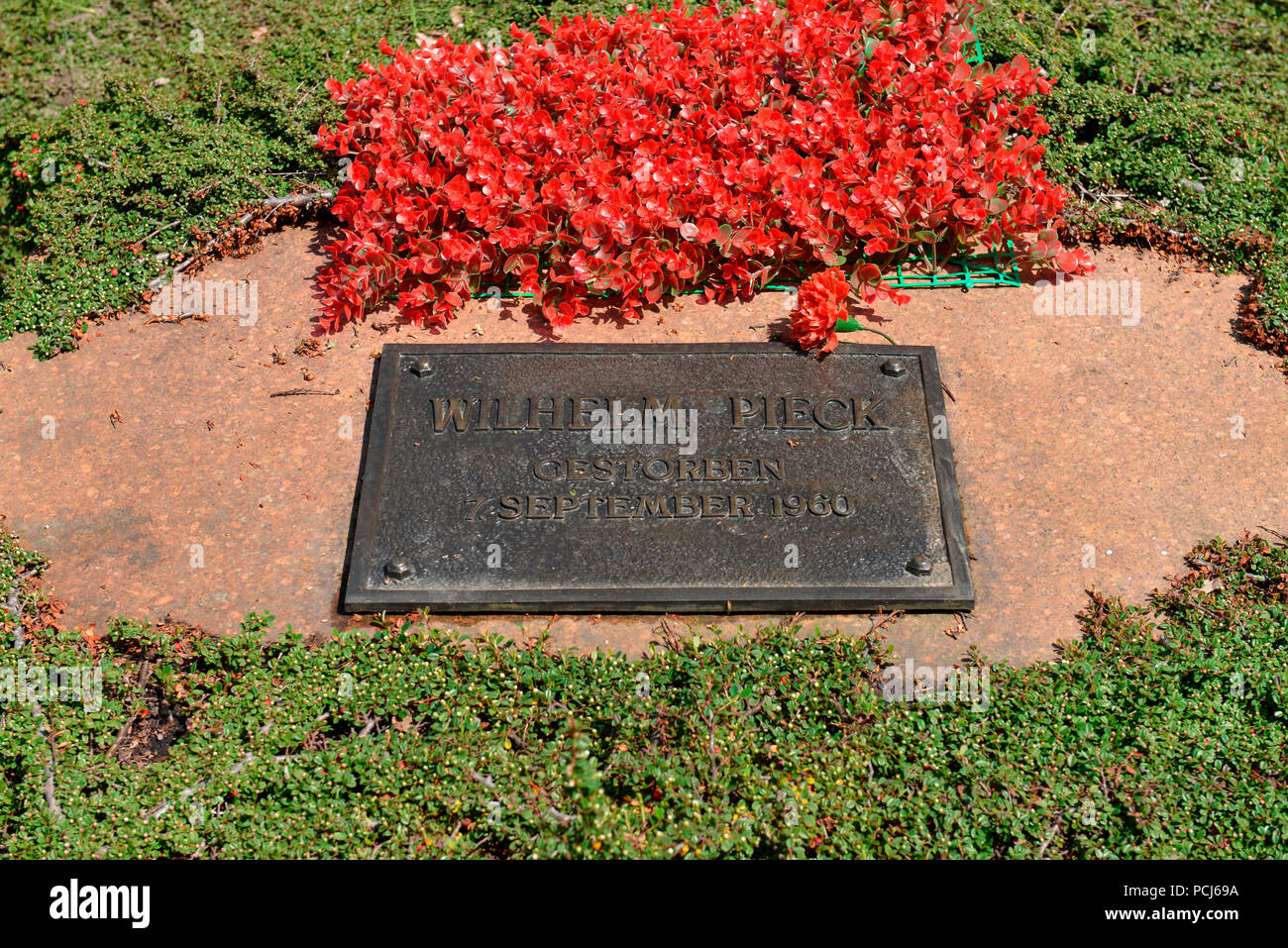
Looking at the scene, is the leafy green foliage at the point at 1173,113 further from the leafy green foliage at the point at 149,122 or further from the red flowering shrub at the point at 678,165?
the leafy green foliage at the point at 149,122

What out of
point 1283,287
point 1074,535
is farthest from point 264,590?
point 1283,287

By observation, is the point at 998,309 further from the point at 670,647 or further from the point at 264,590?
the point at 264,590

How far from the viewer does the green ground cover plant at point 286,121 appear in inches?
196

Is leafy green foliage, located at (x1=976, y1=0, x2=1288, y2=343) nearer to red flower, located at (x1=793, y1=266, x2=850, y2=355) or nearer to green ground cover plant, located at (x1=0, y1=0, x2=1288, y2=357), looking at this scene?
green ground cover plant, located at (x1=0, y1=0, x2=1288, y2=357)

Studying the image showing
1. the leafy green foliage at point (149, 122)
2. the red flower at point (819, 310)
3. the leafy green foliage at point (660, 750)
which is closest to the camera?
the leafy green foliage at point (660, 750)

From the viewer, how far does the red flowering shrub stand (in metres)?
4.63

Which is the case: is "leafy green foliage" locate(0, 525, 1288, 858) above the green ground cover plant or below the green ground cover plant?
below

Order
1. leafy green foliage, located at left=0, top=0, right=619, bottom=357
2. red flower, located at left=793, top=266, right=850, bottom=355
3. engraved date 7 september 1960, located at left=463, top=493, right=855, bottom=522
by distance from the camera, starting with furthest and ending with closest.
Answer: leafy green foliage, located at left=0, top=0, right=619, bottom=357 < red flower, located at left=793, top=266, right=850, bottom=355 < engraved date 7 september 1960, located at left=463, top=493, right=855, bottom=522

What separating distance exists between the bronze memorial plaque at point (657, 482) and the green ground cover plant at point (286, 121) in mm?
1707

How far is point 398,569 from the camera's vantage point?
369cm

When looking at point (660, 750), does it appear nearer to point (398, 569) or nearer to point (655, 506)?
point (655, 506)

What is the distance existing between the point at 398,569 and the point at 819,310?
2014mm

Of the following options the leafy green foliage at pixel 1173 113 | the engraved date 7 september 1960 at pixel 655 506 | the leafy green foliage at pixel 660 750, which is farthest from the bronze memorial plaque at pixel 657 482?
the leafy green foliage at pixel 1173 113

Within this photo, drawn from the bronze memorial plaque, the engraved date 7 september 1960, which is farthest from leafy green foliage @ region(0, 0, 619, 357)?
the engraved date 7 september 1960
